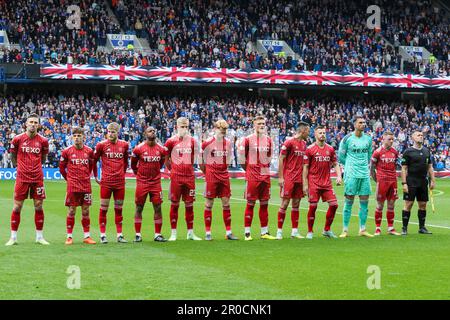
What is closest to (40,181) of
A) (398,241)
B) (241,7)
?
(398,241)

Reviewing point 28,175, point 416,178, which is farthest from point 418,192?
point 28,175

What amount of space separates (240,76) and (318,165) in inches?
1497

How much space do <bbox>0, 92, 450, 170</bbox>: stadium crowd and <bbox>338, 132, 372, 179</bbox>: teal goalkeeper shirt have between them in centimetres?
2680

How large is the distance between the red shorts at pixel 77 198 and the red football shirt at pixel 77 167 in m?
0.08

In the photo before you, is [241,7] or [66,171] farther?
[241,7]

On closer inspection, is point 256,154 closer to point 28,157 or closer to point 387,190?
point 387,190

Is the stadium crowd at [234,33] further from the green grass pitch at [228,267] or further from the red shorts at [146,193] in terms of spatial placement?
the red shorts at [146,193]

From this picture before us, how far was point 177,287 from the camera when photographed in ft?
34.2

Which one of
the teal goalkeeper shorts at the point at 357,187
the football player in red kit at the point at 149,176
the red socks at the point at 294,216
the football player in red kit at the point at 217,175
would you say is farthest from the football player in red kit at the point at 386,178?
the football player in red kit at the point at 149,176

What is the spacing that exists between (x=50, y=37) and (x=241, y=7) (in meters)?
15.7

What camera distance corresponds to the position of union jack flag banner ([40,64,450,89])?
51.0 meters

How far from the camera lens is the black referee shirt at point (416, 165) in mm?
17625
